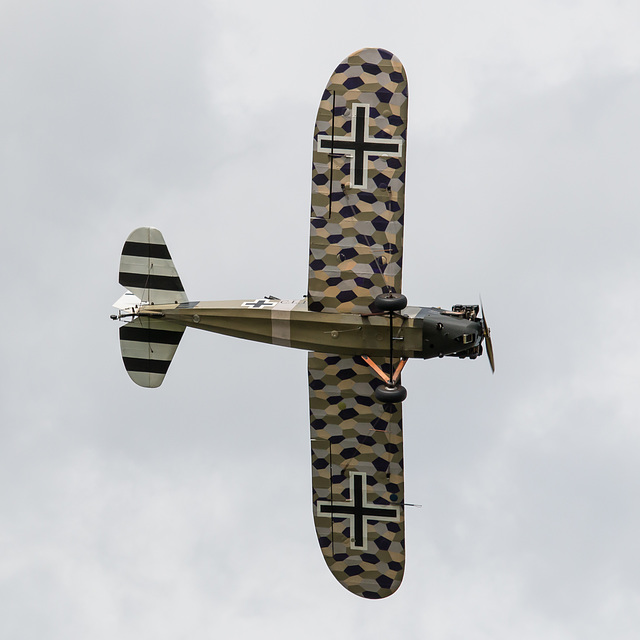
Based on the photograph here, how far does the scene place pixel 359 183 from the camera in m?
23.6

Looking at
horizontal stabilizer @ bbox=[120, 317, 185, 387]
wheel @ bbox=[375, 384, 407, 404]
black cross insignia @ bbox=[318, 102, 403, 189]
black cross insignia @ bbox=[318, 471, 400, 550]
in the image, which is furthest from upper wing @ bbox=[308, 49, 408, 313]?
black cross insignia @ bbox=[318, 471, 400, 550]

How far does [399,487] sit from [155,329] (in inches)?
197

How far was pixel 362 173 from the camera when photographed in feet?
77.2

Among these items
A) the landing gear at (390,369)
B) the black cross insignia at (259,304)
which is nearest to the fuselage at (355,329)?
the black cross insignia at (259,304)

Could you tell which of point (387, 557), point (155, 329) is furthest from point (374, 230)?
point (387, 557)

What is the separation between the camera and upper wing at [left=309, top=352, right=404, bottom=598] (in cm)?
2453

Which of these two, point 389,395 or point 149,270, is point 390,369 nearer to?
point 389,395

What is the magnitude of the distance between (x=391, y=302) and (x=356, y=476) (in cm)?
369

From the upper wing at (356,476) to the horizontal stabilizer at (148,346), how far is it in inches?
103

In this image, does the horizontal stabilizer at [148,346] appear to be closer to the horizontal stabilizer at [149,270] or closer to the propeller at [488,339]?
the horizontal stabilizer at [149,270]

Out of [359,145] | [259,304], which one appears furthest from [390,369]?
[359,145]

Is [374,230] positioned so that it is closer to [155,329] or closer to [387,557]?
[155,329]

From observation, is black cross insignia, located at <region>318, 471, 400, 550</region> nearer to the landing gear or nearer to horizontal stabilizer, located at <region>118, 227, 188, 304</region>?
the landing gear

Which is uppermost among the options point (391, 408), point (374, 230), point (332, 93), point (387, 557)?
point (332, 93)
